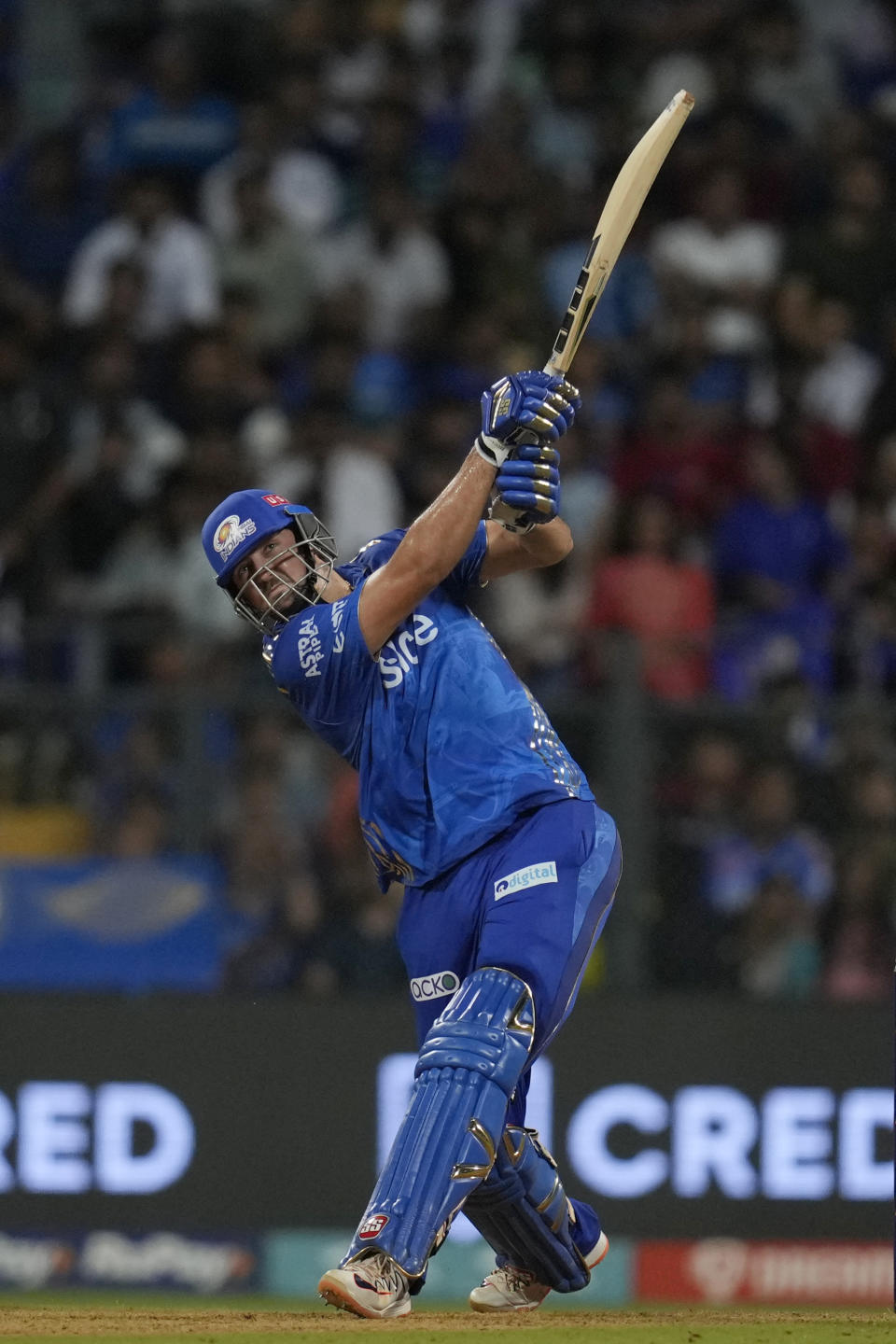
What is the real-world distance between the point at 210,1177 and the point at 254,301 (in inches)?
208

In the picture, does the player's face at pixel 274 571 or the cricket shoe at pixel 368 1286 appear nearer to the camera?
the cricket shoe at pixel 368 1286

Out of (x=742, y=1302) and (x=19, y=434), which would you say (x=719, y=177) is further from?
(x=742, y=1302)

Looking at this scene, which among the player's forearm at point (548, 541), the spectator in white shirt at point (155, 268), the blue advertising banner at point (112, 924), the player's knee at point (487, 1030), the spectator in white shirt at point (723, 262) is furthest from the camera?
the spectator in white shirt at point (723, 262)

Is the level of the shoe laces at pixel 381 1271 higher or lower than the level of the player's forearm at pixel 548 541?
lower

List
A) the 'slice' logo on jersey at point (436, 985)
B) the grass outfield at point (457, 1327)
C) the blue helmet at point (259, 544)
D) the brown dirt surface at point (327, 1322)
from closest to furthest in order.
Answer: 1. the grass outfield at point (457, 1327)
2. the brown dirt surface at point (327, 1322)
3. the 'slice' logo on jersey at point (436, 985)
4. the blue helmet at point (259, 544)

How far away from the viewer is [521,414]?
5684 mm

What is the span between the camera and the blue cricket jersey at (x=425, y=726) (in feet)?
18.9

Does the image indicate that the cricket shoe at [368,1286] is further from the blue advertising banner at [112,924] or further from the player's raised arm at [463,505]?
the blue advertising banner at [112,924]

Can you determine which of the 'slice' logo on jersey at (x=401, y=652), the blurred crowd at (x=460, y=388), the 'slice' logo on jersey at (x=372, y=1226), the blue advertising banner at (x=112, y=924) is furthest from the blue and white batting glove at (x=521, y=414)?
the blue advertising banner at (x=112, y=924)

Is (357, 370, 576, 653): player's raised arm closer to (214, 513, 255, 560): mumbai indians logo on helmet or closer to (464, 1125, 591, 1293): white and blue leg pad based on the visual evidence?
(214, 513, 255, 560): mumbai indians logo on helmet

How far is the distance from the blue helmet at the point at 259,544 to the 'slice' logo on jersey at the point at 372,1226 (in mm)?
1698

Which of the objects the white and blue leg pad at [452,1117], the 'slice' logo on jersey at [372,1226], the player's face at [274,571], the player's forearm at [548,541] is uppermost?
the player's forearm at [548,541]

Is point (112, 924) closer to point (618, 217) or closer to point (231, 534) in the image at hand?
point (231, 534)

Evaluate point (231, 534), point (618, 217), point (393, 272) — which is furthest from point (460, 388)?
point (231, 534)
